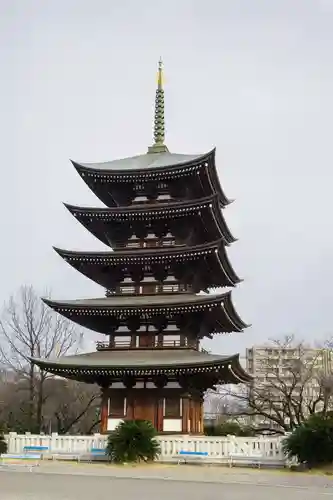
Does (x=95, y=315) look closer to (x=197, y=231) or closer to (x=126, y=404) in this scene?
(x=126, y=404)

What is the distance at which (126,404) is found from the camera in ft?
108

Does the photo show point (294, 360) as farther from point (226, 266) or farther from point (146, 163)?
point (146, 163)

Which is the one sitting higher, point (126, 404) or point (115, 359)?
point (115, 359)

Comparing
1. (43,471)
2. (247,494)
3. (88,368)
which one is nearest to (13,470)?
(43,471)

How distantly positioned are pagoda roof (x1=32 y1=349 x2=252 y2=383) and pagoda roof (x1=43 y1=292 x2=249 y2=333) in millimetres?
2227

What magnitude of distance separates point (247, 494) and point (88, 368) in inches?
614

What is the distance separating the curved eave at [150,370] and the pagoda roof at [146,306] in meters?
3.28

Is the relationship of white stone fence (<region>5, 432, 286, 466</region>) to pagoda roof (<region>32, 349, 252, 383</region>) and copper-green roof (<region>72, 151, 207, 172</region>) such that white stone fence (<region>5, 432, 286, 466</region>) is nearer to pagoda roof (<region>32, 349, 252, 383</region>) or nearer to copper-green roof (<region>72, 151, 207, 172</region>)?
pagoda roof (<region>32, 349, 252, 383</region>)

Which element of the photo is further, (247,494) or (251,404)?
(251,404)

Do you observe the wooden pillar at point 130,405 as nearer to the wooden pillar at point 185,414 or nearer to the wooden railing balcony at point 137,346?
the wooden railing balcony at point 137,346

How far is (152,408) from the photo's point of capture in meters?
32.5

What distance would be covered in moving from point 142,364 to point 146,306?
333cm

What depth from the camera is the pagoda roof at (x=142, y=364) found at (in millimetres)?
30375

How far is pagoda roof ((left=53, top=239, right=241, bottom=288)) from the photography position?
1341 inches
